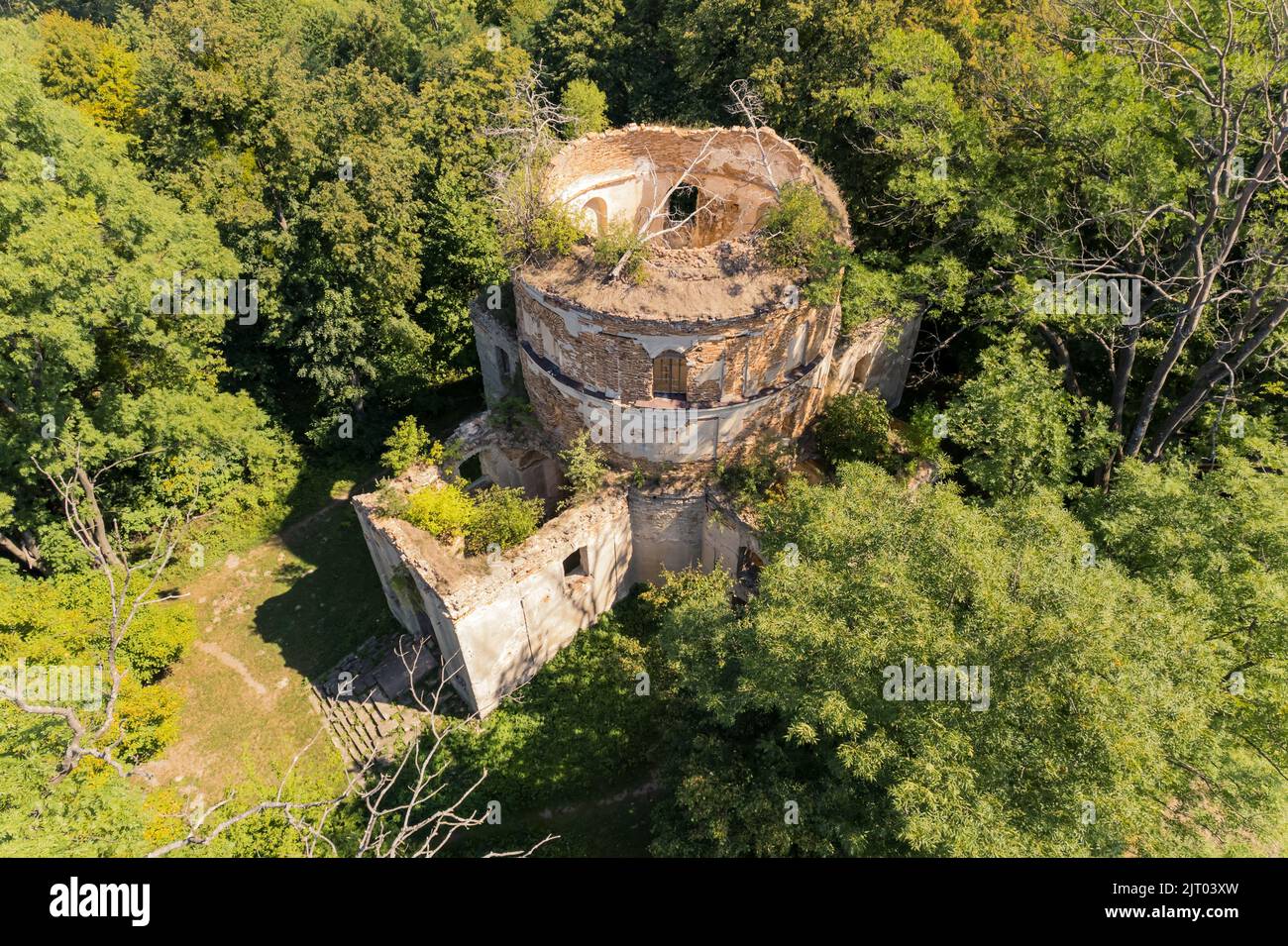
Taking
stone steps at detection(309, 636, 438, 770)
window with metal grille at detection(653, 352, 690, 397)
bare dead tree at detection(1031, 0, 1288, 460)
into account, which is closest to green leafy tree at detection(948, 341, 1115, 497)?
bare dead tree at detection(1031, 0, 1288, 460)

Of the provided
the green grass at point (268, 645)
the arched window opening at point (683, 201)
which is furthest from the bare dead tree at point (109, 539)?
the arched window opening at point (683, 201)

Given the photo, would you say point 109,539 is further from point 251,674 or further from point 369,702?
point 369,702

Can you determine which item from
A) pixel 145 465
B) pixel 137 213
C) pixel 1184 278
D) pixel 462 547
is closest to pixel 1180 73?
pixel 1184 278

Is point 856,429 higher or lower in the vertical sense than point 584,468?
higher

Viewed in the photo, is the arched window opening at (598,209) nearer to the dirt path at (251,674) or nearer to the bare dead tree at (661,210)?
the bare dead tree at (661,210)

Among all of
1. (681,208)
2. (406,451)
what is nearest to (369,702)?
(406,451)

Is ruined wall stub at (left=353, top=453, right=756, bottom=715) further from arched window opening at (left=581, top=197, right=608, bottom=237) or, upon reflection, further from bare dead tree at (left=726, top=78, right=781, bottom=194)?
arched window opening at (left=581, top=197, right=608, bottom=237)

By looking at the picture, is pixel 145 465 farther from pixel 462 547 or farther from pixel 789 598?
pixel 789 598
